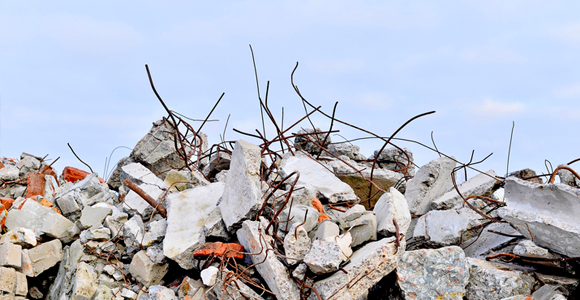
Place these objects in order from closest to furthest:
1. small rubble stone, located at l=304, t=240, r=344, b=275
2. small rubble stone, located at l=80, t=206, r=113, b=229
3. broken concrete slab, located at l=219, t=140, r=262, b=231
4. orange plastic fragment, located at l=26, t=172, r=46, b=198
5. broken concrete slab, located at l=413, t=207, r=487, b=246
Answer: small rubble stone, located at l=304, t=240, r=344, b=275
broken concrete slab, located at l=219, t=140, r=262, b=231
broken concrete slab, located at l=413, t=207, r=487, b=246
small rubble stone, located at l=80, t=206, r=113, b=229
orange plastic fragment, located at l=26, t=172, r=46, b=198

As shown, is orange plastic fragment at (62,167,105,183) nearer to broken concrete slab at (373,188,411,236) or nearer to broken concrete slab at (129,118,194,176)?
broken concrete slab at (129,118,194,176)

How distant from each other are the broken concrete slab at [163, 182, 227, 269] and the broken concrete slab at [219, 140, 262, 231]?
0.31 m

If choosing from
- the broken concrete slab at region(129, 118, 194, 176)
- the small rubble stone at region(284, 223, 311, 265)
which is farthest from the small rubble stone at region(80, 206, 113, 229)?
the small rubble stone at region(284, 223, 311, 265)

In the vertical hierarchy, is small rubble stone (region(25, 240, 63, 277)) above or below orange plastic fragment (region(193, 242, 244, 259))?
below

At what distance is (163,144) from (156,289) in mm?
3797

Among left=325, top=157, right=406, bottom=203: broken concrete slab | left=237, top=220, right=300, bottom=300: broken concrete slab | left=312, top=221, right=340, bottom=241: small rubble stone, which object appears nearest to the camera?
left=237, top=220, right=300, bottom=300: broken concrete slab

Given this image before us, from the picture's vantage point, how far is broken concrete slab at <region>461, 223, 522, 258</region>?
401 centimetres

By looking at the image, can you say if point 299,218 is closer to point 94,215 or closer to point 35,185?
point 94,215

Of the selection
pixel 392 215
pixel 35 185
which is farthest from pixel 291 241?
pixel 35 185

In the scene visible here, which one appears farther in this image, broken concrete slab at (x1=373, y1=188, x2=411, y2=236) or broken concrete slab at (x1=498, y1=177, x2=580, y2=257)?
broken concrete slab at (x1=373, y1=188, x2=411, y2=236)

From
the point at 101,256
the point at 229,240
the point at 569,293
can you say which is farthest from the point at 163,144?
the point at 569,293

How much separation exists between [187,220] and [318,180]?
161 centimetres

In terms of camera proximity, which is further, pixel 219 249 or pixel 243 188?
pixel 243 188

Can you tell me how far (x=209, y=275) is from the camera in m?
3.36
